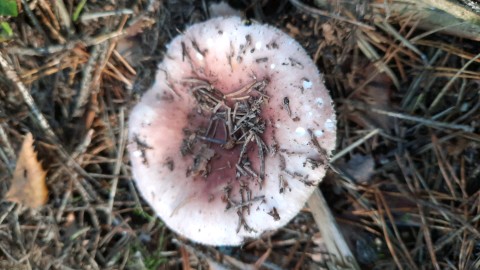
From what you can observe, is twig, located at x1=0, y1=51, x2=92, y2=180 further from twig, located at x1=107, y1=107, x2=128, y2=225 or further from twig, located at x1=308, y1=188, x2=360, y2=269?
twig, located at x1=308, y1=188, x2=360, y2=269

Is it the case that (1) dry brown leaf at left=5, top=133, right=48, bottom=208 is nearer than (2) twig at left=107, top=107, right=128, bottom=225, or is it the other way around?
(1) dry brown leaf at left=5, top=133, right=48, bottom=208

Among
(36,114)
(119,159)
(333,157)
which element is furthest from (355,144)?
(36,114)

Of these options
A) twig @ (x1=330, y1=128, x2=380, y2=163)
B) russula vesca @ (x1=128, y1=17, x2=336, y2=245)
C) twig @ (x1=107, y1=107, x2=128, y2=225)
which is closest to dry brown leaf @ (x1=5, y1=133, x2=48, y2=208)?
twig @ (x1=107, y1=107, x2=128, y2=225)

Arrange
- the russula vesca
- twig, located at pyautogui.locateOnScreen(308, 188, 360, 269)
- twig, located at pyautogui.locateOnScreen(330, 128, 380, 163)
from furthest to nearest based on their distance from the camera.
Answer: twig, located at pyautogui.locateOnScreen(330, 128, 380, 163)
twig, located at pyautogui.locateOnScreen(308, 188, 360, 269)
the russula vesca

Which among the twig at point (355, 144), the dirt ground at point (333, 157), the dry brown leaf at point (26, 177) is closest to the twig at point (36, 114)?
the dirt ground at point (333, 157)

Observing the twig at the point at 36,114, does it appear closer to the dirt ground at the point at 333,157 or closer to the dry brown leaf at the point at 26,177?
the dirt ground at the point at 333,157

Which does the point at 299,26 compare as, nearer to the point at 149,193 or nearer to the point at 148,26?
the point at 148,26
